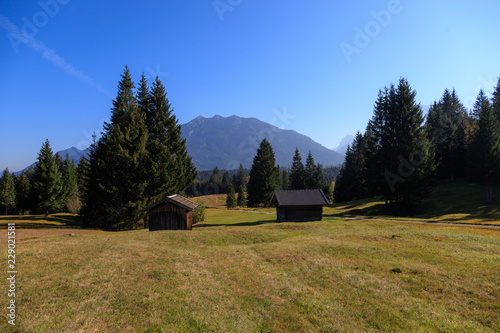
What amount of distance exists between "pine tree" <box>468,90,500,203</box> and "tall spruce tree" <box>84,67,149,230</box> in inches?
2385

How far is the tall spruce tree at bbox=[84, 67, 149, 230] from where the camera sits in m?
32.1

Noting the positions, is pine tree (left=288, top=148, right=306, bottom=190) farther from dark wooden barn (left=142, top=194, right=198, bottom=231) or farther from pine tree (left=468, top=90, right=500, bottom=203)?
dark wooden barn (left=142, top=194, right=198, bottom=231)

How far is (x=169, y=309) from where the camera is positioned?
918cm

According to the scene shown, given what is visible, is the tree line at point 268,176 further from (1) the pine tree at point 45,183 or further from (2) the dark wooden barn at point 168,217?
(1) the pine tree at point 45,183

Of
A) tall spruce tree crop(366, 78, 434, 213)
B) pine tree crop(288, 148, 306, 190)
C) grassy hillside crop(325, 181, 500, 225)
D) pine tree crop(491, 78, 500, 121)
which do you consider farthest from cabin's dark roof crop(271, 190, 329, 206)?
pine tree crop(491, 78, 500, 121)

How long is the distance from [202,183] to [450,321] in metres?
171

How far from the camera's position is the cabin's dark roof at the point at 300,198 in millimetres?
37781

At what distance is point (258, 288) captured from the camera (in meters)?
11.7

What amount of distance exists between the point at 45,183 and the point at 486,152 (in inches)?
3639

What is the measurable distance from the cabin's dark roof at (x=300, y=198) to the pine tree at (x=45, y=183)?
166 ft

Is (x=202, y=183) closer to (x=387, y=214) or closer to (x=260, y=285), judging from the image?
(x=387, y=214)

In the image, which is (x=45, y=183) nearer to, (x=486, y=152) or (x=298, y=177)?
(x=298, y=177)

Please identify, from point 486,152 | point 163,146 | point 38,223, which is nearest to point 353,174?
point 486,152

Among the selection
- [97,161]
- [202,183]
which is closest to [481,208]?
[97,161]
